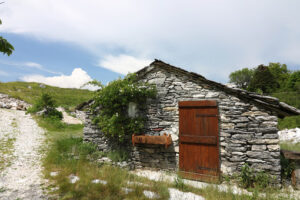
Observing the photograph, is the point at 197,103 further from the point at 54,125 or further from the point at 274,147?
the point at 54,125

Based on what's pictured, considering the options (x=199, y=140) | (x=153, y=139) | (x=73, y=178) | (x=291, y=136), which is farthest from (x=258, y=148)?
(x=291, y=136)

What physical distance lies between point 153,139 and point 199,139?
1601 millimetres

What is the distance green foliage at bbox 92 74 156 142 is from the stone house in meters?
0.35

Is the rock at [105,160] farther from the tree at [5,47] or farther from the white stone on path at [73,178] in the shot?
the tree at [5,47]

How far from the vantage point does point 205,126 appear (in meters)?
5.82

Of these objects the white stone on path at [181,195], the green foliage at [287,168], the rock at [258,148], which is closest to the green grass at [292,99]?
the green foliage at [287,168]

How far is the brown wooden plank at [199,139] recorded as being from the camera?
5621 mm

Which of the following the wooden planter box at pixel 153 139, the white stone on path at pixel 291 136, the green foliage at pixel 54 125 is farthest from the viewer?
the green foliage at pixel 54 125

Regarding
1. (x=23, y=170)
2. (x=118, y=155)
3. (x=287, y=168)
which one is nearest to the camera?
(x=287, y=168)

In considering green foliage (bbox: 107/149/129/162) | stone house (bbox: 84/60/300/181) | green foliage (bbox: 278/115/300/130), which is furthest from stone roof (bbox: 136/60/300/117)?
green foliage (bbox: 278/115/300/130)

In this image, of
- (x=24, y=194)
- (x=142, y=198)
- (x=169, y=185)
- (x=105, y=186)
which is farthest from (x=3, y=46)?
(x=169, y=185)

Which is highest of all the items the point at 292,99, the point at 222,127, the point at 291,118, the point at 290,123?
the point at 292,99

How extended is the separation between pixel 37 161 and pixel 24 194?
263 cm

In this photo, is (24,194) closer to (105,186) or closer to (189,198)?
(105,186)
